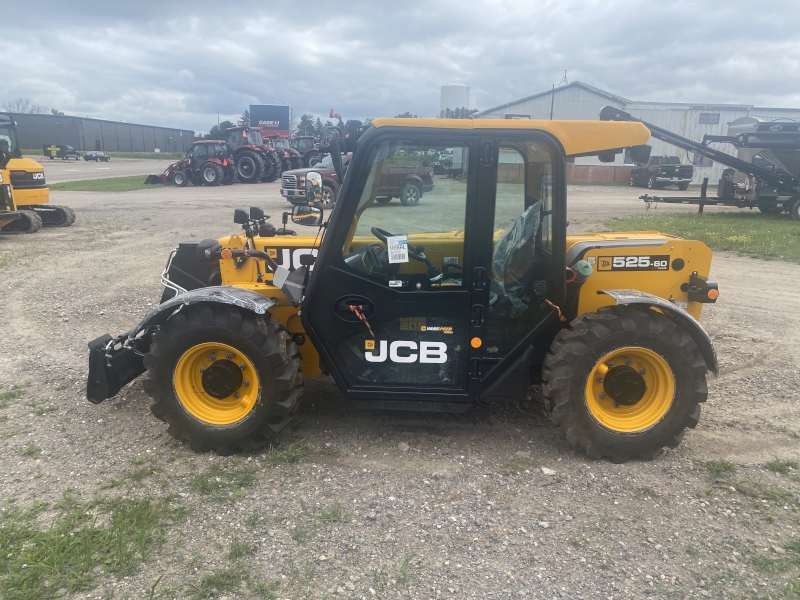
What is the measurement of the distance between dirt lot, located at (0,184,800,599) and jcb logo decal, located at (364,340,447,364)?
2.16 feet

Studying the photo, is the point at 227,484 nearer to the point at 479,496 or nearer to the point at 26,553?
the point at 26,553

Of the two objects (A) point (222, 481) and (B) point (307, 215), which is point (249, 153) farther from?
(A) point (222, 481)

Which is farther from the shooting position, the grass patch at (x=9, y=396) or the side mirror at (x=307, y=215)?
the grass patch at (x=9, y=396)

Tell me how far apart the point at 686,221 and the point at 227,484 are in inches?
643

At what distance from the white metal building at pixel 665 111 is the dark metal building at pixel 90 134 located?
5321cm

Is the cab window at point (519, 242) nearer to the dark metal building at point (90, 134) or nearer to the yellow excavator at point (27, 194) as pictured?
the yellow excavator at point (27, 194)

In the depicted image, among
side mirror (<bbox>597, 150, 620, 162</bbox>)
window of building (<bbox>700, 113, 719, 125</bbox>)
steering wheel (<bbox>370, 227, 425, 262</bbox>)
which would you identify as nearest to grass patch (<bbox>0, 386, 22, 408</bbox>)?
steering wheel (<bbox>370, 227, 425, 262</bbox>)

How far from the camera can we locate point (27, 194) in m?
14.4

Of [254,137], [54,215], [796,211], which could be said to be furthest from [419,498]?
[254,137]

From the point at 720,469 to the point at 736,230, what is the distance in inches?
504

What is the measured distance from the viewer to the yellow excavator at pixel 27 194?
14.0 m

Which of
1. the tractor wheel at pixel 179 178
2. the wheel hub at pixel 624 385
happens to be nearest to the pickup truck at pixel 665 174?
the tractor wheel at pixel 179 178

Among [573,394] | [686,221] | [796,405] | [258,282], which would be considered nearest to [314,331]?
[258,282]

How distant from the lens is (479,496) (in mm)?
3547
